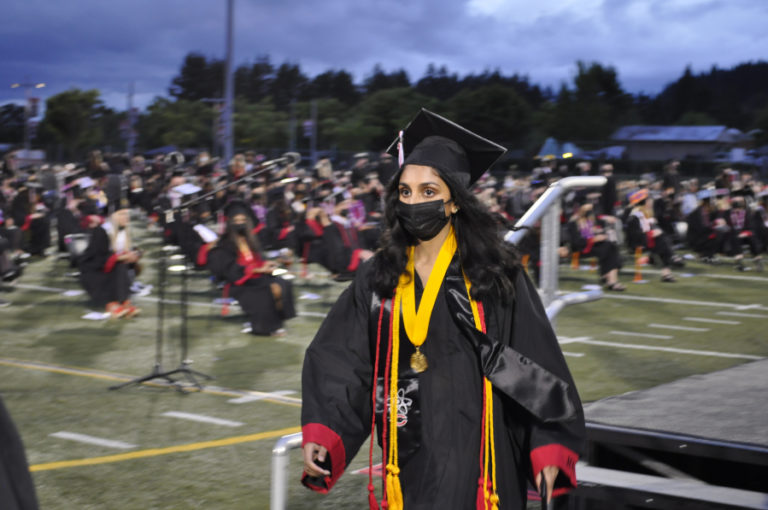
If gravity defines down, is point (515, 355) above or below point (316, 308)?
above

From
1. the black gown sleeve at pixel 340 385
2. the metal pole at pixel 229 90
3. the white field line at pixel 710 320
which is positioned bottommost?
the white field line at pixel 710 320

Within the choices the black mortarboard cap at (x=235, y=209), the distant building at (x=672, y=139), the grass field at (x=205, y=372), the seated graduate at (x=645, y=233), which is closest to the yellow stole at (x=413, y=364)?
the grass field at (x=205, y=372)

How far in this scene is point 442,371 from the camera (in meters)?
2.60

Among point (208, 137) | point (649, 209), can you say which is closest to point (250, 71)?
point (208, 137)

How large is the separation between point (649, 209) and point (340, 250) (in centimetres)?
662

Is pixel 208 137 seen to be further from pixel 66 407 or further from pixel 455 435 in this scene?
pixel 455 435

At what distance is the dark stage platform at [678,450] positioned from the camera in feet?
11.3

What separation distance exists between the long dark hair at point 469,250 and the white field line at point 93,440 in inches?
147

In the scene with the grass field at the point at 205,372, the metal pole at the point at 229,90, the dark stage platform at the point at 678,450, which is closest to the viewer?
the dark stage platform at the point at 678,450

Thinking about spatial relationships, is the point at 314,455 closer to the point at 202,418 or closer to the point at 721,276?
the point at 202,418

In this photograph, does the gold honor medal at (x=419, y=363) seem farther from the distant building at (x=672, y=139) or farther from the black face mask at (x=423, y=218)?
the distant building at (x=672, y=139)

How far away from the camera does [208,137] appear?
76438 mm

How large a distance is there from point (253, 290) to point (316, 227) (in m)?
4.05

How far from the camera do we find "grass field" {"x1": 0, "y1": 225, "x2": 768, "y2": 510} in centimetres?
516
